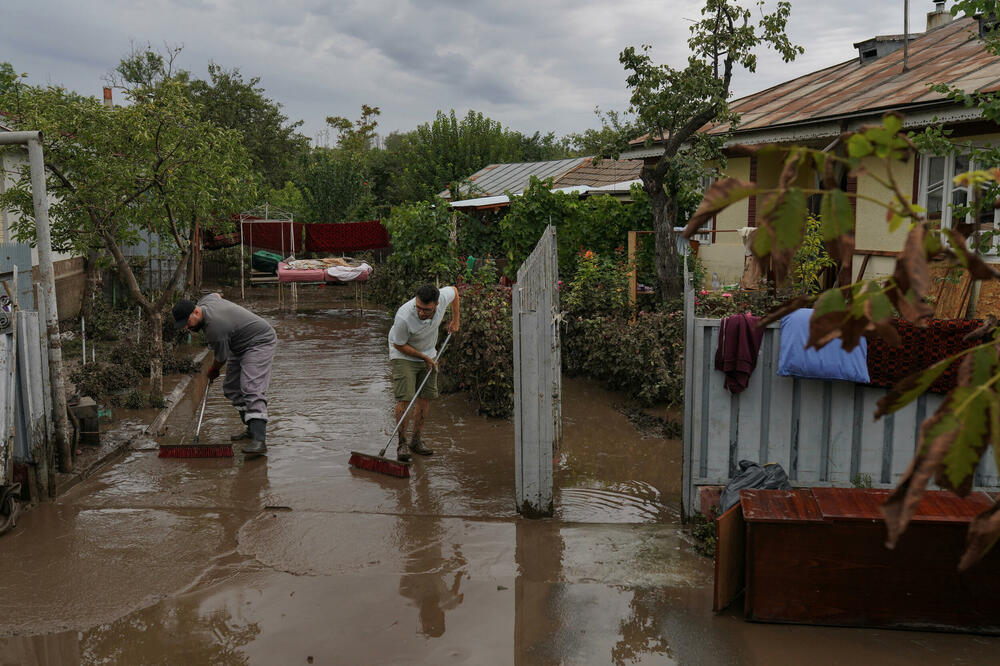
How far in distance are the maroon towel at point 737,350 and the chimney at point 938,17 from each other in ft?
50.7

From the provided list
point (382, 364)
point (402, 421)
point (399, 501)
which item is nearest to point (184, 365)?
point (382, 364)

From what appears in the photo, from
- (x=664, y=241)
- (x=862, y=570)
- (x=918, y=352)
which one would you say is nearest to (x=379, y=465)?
(x=862, y=570)

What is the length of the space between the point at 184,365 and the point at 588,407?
5.87 metres

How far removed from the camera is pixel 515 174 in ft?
82.7

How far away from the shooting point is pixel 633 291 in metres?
11.9

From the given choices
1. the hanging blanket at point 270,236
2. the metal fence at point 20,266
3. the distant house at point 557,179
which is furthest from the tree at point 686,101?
the hanging blanket at point 270,236

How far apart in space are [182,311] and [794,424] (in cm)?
531

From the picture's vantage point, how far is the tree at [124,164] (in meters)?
8.72

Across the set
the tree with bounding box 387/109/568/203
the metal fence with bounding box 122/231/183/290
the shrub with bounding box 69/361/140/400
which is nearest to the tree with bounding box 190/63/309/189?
the tree with bounding box 387/109/568/203

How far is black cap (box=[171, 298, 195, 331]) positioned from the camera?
736 centimetres

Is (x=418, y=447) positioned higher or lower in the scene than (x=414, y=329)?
lower

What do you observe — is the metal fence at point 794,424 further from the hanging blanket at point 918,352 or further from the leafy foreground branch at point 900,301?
the leafy foreground branch at point 900,301

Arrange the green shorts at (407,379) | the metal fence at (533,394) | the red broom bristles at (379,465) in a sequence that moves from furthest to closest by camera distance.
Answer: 1. the green shorts at (407,379)
2. the red broom bristles at (379,465)
3. the metal fence at (533,394)

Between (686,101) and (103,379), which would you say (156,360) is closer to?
(103,379)
